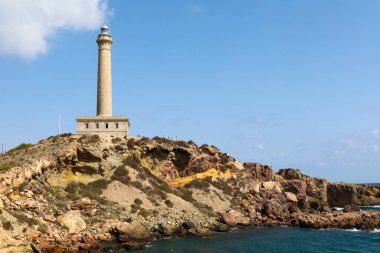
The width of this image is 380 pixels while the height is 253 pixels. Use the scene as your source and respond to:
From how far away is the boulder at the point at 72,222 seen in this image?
4316 centimetres

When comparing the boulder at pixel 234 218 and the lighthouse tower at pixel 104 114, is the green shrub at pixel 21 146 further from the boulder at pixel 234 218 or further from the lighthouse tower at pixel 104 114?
the boulder at pixel 234 218

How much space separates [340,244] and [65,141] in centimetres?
4496

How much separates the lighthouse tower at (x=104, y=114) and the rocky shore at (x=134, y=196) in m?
3.48

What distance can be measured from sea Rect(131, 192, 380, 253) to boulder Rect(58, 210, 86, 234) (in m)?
8.47

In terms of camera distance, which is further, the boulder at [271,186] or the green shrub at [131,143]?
the green shrub at [131,143]

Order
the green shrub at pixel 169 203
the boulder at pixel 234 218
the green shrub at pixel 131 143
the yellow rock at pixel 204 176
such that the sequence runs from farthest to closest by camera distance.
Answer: the yellow rock at pixel 204 176 → the green shrub at pixel 131 143 → the green shrub at pixel 169 203 → the boulder at pixel 234 218

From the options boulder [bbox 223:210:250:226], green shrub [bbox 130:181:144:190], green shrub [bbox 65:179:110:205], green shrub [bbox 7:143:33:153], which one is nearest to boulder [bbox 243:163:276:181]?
boulder [bbox 223:210:250:226]

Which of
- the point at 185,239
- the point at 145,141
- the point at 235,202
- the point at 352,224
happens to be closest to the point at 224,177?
the point at 235,202

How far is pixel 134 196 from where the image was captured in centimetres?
5775

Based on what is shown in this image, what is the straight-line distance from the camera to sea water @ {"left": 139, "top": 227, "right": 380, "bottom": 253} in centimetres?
4125

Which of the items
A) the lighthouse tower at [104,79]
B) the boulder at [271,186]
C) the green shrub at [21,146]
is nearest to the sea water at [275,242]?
the boulder at [271,186]

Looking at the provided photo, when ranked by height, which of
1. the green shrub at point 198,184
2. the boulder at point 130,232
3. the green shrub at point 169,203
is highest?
the green shrub at point 198,184

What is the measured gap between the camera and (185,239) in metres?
45.9

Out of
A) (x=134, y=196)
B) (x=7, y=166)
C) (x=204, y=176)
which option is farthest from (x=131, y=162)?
(x=7, y=166)
